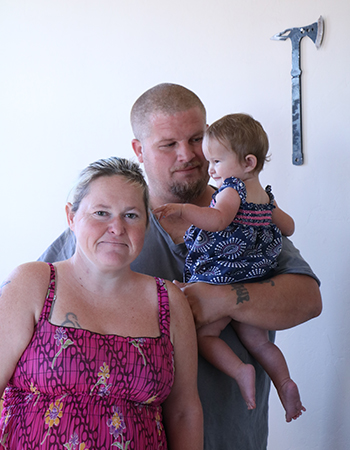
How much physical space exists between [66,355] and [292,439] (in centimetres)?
181

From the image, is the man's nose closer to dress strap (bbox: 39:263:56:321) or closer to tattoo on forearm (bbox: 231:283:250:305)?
tattoo on forearm (bbox: 231:283:250:305)

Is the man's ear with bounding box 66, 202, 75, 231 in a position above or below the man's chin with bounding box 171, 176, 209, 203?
below

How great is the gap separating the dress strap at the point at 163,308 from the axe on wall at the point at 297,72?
1.22m

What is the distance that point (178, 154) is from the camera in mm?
2064

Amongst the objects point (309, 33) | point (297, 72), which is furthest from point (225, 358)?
point (309, 33)

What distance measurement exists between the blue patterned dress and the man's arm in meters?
0.04

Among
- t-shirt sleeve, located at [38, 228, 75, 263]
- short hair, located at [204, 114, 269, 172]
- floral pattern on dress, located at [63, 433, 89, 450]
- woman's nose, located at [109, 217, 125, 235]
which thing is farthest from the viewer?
t-shirt sleeve, located at [38, 228, 75, 263]

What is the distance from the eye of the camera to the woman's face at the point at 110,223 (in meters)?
1.45

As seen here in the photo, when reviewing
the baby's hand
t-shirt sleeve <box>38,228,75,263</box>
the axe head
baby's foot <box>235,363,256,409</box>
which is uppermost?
the axe head

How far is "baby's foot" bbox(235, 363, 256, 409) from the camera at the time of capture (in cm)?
163

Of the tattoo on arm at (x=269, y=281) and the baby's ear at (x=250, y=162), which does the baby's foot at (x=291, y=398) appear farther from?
the baby's ear at (x=250, y=162)

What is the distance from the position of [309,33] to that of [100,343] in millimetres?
1787

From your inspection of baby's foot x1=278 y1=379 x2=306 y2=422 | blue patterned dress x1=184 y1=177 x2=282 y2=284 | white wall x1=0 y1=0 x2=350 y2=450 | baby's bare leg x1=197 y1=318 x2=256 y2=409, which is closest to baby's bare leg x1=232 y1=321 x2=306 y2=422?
baby's foot x1=278 y1=379 x2=306 y2=422

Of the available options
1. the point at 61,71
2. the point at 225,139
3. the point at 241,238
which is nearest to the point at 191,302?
the point at 241,238
